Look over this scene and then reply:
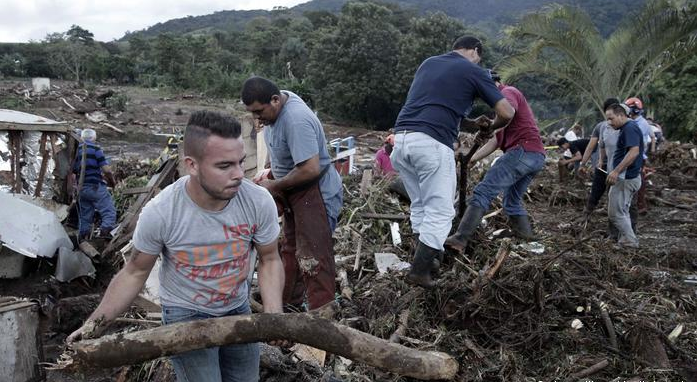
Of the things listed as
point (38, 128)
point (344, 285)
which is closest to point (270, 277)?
point (344, 285)

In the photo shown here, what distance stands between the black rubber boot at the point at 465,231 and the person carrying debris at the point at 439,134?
53 cm

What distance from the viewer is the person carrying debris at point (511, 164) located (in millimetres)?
4500

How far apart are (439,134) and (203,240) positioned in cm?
223

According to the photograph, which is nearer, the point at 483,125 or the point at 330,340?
the point at 330,340

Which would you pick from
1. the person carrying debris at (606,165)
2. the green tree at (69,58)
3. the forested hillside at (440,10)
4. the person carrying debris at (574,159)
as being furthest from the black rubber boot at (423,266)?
the forested hillside at (440,10)

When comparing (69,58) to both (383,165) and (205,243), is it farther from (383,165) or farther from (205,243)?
(205,243)

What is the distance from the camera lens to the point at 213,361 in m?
2.16

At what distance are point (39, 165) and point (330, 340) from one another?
6.21 meters

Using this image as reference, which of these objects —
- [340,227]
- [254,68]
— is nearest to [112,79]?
[254,68]

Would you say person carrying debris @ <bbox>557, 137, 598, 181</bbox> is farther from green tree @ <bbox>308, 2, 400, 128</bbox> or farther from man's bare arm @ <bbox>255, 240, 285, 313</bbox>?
green tree @ <bbox>308, 2, 400, 128</bbox>

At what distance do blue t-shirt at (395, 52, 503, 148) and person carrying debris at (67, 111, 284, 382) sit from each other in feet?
6.36

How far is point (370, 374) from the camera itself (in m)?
3.36

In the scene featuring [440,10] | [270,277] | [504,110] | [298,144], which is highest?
[440,10]

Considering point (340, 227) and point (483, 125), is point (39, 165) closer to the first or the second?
point (340, 227)
